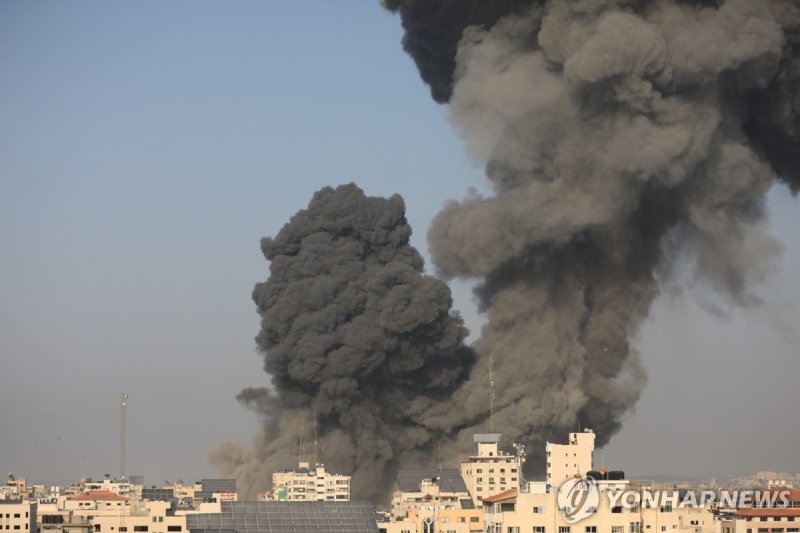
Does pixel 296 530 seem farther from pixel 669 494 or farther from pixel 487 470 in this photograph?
pixel 487 470

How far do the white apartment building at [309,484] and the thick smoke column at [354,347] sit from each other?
1228 mm

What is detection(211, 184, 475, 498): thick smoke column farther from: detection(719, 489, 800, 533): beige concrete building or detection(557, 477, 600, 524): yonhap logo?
detection(557, 477, 600, 524): yonhap logo

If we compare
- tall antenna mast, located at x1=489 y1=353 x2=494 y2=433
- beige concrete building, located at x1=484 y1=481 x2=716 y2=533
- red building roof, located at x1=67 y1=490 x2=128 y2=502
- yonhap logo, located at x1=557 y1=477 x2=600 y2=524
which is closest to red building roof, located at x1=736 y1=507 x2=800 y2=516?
beige concrete building, located at x1=484 y1=481 x2=716 y2=533

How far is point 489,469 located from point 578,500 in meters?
26.6

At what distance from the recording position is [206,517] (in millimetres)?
62875

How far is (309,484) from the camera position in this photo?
82.8 metres

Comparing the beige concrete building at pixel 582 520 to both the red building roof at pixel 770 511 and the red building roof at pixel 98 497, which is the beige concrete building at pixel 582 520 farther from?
the red building roof at pixel 98 497

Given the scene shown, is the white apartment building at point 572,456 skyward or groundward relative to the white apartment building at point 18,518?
skyward

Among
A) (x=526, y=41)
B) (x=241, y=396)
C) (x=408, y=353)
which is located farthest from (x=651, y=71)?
(x=241, y=396)

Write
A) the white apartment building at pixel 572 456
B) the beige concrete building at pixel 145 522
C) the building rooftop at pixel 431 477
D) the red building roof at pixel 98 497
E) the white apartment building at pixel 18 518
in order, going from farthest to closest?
1. the building rooftop at pixel 431 477
2. the red building roof at pixel 98 497
3. the white apartment building at pixel 572 456
4. the white apartment building at pixel 18 518
5. the beige concrete building at pixel 145 522

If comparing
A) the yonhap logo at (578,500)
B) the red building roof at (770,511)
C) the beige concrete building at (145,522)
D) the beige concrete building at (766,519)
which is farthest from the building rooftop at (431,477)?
the yonhap logo at (578,500)

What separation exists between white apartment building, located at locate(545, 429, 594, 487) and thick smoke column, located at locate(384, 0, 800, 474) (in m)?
7.86

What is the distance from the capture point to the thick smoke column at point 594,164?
79375 mm

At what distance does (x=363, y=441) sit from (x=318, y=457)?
5.27ft
